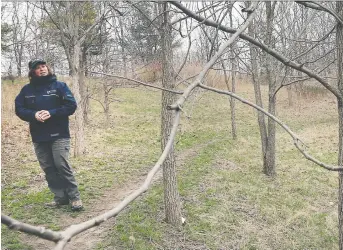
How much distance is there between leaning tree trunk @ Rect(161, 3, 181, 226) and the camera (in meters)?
5.00

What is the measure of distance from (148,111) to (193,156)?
9091 millimetres

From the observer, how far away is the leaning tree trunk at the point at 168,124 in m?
5.00

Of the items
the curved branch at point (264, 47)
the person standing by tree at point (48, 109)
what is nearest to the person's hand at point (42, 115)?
the person standing by tree at point (48, 109)

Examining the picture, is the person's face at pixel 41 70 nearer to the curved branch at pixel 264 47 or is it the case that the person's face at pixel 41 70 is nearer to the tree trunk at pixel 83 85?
the curved branch at pixel 264 47

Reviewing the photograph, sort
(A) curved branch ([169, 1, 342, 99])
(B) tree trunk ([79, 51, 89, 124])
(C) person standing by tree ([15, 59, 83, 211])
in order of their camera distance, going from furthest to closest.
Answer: (B) tree trunk ([79, 51, 89, 124]) < (C) person standing by tree ([15, 59, 83, 211]) < (A) curved branch ([169, 1, 342, 99])

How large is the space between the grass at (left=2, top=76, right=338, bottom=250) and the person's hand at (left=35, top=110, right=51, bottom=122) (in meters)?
1.33

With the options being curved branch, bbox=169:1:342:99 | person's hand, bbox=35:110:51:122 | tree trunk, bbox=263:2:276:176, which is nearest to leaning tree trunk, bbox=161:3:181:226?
person's hand, bbox=35:110:51:122

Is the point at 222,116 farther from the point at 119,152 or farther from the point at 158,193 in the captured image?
the point at 158,193

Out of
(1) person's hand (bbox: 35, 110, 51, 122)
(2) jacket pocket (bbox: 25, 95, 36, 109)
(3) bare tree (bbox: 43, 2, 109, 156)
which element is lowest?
(1) person's hand (bbox: 35, 110, 51, 122)

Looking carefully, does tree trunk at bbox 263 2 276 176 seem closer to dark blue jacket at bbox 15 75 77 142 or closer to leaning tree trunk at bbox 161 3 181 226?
leaning tree trunk at bbox 161 3 181 226

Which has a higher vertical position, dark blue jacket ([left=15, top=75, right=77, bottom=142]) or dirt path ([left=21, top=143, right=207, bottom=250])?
dark blue jacket ([left=15, top=75, right=77, bottom=142])

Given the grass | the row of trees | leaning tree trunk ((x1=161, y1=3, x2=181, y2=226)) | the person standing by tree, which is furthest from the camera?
the grass

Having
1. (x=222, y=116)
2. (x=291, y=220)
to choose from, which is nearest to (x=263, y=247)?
(x=291, y=220)

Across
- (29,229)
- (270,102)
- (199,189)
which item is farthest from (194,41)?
(29,229)
